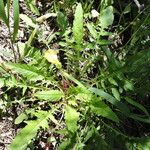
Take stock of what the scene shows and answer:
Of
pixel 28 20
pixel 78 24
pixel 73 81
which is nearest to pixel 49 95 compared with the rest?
pixel 73 81

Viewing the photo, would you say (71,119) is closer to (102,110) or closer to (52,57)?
(102,110)

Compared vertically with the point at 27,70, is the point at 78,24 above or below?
Answer: above

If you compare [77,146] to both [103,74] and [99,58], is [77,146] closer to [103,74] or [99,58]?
[103,74]

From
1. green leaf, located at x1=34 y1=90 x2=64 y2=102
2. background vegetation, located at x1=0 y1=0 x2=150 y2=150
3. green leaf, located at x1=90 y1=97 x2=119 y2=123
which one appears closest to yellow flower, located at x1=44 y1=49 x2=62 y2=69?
background vegetation, located at x1=0 y1=0 x2=150 y2=150

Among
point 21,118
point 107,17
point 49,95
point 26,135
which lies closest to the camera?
point 26,135

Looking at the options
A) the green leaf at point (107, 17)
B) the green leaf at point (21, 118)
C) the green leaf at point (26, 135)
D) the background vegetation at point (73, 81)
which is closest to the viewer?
the green leaf at point (26, 135)

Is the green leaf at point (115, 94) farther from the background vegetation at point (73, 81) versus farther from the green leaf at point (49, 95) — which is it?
the green leaf at point (49, 95)

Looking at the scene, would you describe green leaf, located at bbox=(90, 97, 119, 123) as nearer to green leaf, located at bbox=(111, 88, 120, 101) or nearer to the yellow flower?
green leaf, located at bbox=(111, 88, 120, 101)

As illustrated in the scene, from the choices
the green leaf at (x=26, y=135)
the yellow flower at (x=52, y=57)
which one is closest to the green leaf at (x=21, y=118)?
the green leaf at (x=26, y=135)
